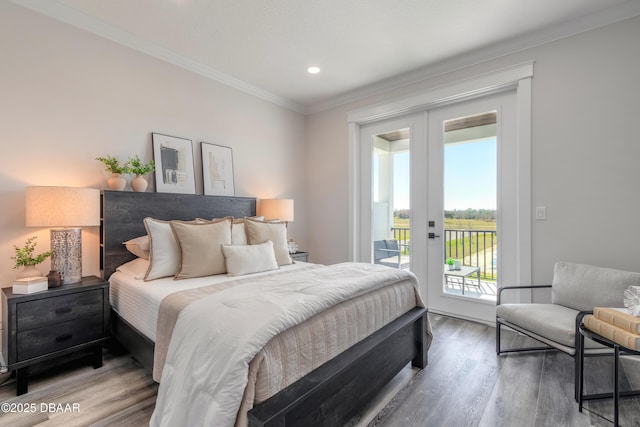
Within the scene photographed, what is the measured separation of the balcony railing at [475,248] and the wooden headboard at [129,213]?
8.92 feet

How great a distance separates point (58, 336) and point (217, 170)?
2.03 m

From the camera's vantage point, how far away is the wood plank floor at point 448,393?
65.8 inches

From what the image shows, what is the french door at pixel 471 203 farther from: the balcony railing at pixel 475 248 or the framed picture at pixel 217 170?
the framed picture at pixel 217 170

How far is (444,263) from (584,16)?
2522 millimetres

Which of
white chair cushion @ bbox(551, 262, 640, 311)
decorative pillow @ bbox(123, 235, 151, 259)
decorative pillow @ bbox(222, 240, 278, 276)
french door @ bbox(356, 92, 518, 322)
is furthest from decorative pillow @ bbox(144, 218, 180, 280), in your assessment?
white chair cushion @ bbox(551, 262, 640, 311)

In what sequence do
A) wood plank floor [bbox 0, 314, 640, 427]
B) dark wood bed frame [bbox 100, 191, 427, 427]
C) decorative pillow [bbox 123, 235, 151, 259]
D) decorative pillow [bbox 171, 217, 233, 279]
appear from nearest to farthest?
dark wood bed frame [bbox 100, 191, 427, 427] < wood plank floor [bbox 0, 314, 640, 427] < decorative pillow [bbox 171, 217, 233, 279] < decorative pillow [bbox 123, 235, 151, 259]

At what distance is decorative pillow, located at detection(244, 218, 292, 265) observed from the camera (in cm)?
286

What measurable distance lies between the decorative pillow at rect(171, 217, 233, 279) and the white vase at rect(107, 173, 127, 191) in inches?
25.8

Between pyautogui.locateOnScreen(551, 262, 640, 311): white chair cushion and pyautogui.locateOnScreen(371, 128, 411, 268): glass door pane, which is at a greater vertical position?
pyautogui.locateOnScreen(371, 128, 411, 268): glass door pane

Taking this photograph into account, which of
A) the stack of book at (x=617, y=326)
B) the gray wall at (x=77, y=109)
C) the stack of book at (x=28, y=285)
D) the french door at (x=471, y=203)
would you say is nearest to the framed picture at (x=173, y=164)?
the gray wall at (x=77, y=109)

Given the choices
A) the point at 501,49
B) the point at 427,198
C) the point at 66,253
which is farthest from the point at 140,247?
the point at 501,49

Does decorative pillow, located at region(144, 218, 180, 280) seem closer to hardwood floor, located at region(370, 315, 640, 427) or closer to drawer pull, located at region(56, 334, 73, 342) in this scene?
drawer pull, located at region(56, 334, 73, 342)

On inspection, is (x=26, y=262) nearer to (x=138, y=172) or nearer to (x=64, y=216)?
(x=64, y=216)

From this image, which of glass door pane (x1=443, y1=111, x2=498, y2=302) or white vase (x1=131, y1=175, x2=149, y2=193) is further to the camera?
glass door pane (x1=443, y1=111, x2=498, y2=302)
